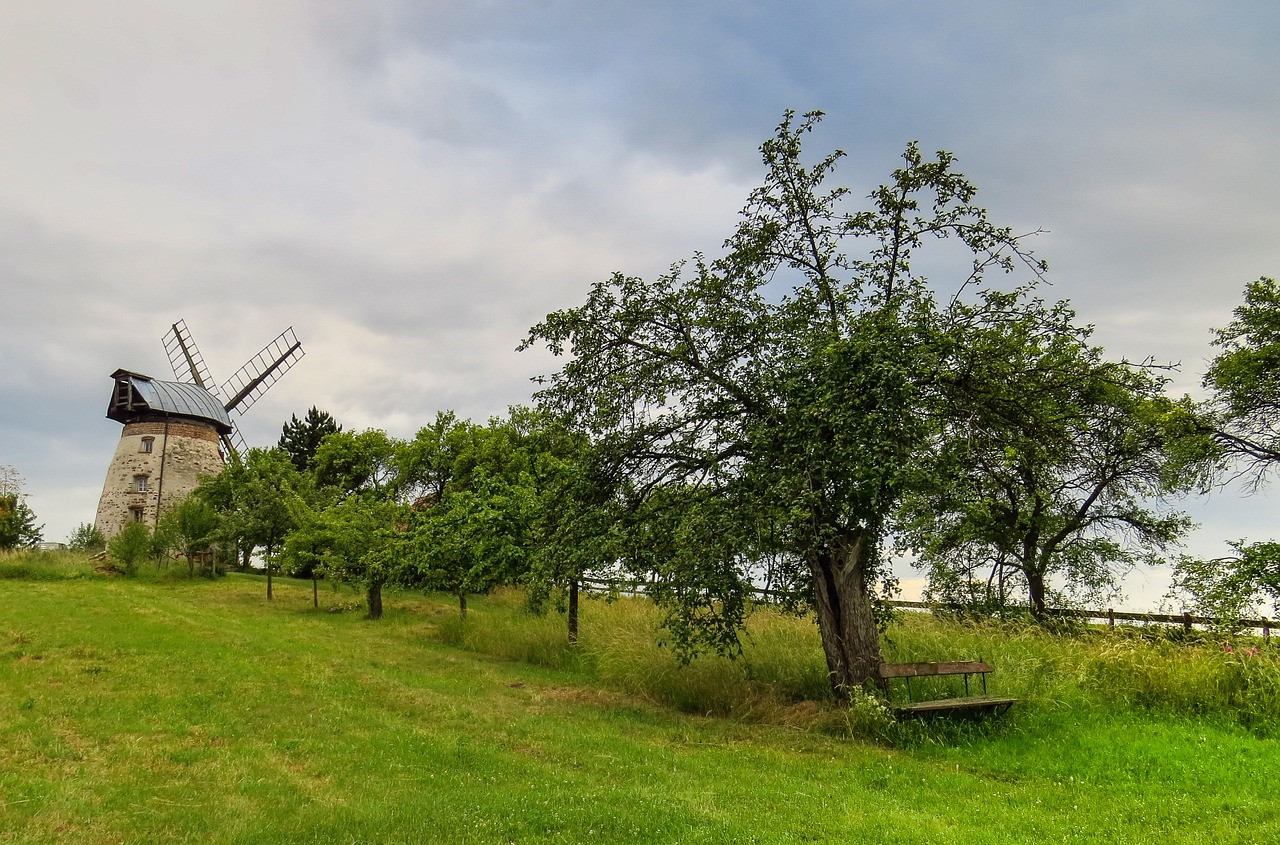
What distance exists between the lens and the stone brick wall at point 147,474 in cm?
4047

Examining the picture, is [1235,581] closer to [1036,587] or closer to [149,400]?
[1036,587]

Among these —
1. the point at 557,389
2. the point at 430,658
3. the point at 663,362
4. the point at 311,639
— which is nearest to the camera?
the point at 663,362

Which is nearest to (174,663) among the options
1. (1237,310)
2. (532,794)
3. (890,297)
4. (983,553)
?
(532,794)

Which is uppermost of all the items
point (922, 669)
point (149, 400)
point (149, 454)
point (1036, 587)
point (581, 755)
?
point (149, 400)

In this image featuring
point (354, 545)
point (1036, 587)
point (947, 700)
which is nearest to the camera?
point (947, 700)

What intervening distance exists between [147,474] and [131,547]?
8166mm

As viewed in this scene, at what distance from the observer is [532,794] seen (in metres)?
6.83

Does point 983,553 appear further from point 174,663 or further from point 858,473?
point 174,663

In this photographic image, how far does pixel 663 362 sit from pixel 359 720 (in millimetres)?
7114

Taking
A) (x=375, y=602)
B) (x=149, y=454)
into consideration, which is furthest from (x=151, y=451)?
(x=375, y=602)

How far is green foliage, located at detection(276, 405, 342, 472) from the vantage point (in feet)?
170

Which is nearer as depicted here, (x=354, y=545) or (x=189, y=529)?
(x=354, y=545)

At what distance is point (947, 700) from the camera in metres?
9.77

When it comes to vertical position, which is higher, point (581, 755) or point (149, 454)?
point (149, 454)
